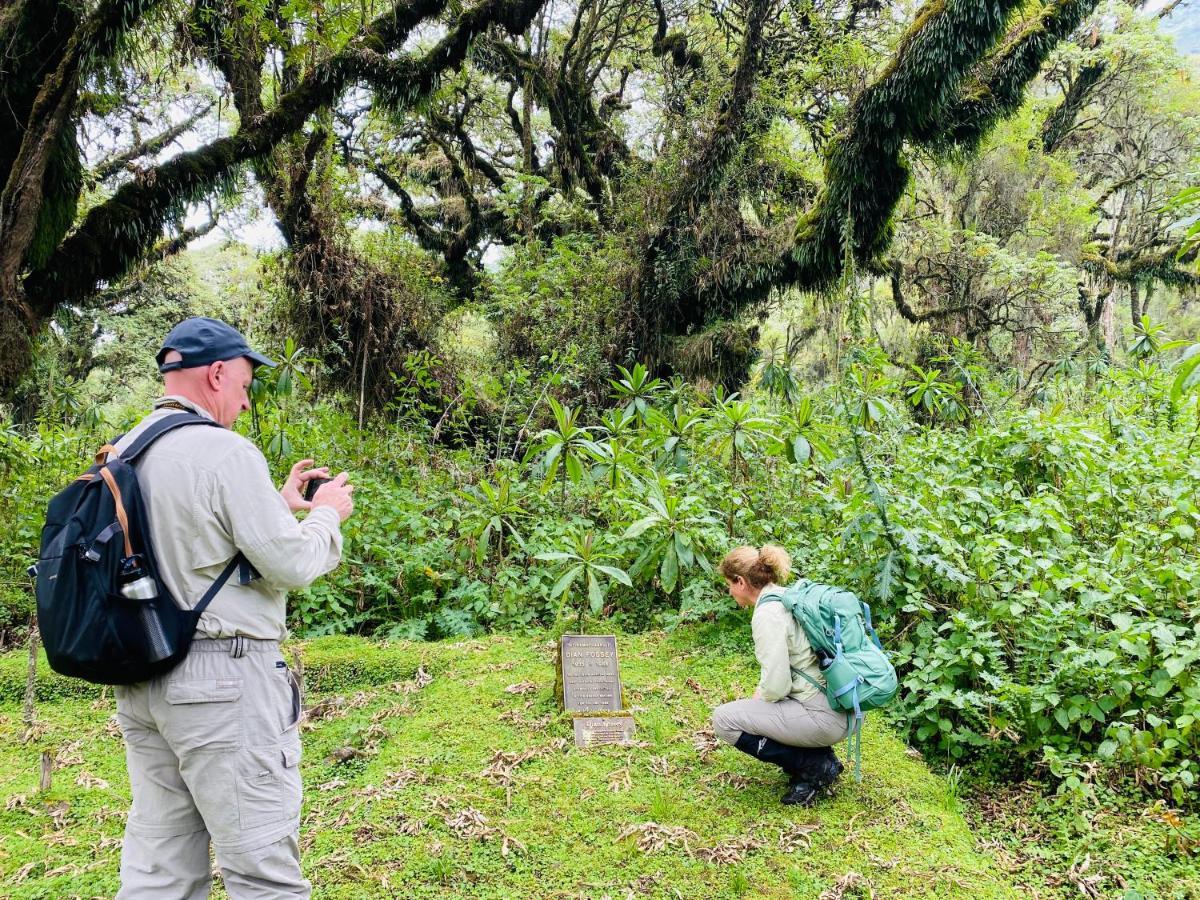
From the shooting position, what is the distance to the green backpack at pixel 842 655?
305cm

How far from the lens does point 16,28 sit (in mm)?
5570

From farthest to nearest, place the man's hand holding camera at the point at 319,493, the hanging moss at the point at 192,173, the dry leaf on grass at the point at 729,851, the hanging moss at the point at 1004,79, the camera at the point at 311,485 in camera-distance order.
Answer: the hanging moss at the point at 1004,79
the hanging moss at the point at 192,173
the dry leaf on grass at the point at 729,851
the camera at the point at 311,485
the man's hand holding camera at the point at 319,493

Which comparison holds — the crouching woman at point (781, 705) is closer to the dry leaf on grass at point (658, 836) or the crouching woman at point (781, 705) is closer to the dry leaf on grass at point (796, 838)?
the dry leaf on grass at point (796, 838)

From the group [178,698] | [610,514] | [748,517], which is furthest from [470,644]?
[178,698]

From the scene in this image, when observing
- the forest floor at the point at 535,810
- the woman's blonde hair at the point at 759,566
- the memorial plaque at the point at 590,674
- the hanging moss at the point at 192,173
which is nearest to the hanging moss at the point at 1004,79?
the hanging moss at the point at 192,173

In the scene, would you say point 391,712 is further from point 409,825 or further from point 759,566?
point 759,566

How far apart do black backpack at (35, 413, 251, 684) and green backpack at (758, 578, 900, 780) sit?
7.60 feet

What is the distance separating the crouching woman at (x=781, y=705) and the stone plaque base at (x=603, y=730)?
73 cm

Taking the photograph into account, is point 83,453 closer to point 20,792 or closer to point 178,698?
point 20,792

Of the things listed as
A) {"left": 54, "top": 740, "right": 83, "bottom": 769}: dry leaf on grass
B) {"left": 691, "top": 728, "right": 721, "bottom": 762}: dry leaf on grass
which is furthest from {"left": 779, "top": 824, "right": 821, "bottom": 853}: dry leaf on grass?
{"left": 54, "top": 740, "right": 83, "bottom": 769}: dry leaf on grass

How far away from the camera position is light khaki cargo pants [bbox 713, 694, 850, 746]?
3137 millimetres

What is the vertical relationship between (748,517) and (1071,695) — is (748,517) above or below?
above

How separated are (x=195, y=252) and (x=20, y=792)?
75.8 ft

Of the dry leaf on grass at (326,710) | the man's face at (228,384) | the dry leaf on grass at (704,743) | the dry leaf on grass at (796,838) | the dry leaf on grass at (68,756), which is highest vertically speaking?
the man's face at (228,384)
